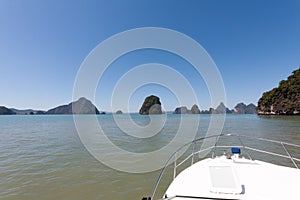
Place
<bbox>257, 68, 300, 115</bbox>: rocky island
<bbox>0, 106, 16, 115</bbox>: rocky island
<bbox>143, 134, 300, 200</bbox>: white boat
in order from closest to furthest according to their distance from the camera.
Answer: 1. <bbox>143, 134, 300, 200</bbox>: white boat
2. <bbox>257, 68, 300, 115</bbox>: rocky island
3. <bbox>0, 106, 16, 115</bbox>: rocky island

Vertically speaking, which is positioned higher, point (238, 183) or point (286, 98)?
point (286, 98)

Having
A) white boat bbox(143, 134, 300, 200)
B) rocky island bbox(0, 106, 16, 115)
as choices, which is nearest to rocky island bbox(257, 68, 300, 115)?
white boat bbox(143, 134, 300, 200)

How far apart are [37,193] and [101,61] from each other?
7.38 metres

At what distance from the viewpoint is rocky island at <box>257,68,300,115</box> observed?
1937 inches

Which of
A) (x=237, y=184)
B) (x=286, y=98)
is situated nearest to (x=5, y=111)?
(x=237, y=184)

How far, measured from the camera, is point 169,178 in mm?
5086

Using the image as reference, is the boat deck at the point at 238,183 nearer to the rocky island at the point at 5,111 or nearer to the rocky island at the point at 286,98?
the rocky island at the point at 286,98

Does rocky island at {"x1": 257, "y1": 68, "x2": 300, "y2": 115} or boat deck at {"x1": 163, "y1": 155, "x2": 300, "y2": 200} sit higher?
rocky island at {"x1": 257, "y1": 68, "x2": 300, "y2": 115}

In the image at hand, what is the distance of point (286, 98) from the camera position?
5253cm

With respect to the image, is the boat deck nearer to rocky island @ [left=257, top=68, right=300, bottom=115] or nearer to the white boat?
the white boat

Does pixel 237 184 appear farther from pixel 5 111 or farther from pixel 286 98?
pixel 5 111

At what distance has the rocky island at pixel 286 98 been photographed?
49.2 meters

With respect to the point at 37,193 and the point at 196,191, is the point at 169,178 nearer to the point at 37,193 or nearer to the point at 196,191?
the point at 196,191

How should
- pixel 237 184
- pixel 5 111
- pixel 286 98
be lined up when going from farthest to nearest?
A: pixel 5 111
pixel 286 98
pixel 237 184
